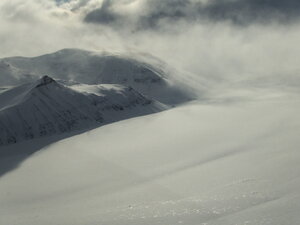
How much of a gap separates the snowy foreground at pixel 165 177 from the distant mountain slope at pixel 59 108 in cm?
720

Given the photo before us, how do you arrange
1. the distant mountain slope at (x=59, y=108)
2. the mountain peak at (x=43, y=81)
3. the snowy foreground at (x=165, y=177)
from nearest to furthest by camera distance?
the snowy foreground at (x=165, y=177), the distant mountain slope at (x=59, y=108), the mountain peak at (x=43, y=81)

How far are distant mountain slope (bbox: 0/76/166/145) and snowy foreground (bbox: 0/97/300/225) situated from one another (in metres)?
7.20

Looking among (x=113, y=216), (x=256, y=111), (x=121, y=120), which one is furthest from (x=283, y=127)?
(x=113, y=216)

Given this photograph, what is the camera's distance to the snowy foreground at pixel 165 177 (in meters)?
50.7

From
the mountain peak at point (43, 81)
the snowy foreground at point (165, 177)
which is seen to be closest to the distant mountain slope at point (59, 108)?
the mountain peak at point (43, 81)

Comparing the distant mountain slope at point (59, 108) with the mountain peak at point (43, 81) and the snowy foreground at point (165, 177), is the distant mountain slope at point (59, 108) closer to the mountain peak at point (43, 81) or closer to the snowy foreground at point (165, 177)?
the mountain peak at point (43, 81)

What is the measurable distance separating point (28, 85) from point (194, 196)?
289 ft

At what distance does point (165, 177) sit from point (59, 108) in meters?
60.7

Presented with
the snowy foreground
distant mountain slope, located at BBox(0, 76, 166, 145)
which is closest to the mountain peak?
distant mountain slope, located at BBox(0, 76, 166, 145)

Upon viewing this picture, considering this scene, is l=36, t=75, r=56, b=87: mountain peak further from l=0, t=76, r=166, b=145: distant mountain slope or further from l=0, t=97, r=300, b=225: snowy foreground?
l=0, t=97, r=300, b=225: snowy foreground

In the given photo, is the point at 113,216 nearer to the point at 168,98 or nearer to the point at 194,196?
the point at 194,196

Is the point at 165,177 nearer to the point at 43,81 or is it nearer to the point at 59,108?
the point at 59,108

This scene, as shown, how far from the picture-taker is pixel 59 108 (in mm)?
122875

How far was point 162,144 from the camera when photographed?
3649 inches
